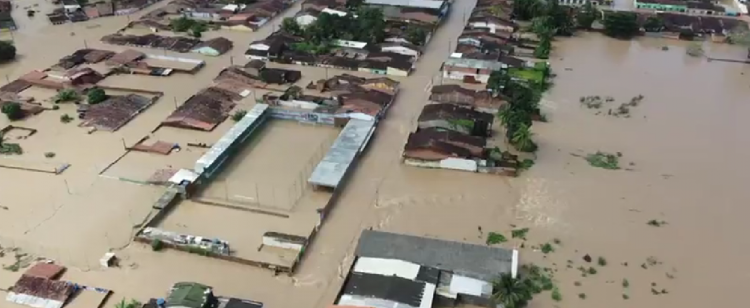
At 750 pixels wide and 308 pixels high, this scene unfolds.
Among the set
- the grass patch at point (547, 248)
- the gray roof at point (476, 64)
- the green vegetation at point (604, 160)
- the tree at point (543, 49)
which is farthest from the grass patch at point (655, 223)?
the tree at point (543, 49)

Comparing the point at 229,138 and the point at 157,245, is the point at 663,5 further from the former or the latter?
the point at 157,245

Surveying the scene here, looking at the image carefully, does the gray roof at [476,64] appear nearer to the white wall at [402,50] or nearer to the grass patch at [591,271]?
the white wall at [402,50]

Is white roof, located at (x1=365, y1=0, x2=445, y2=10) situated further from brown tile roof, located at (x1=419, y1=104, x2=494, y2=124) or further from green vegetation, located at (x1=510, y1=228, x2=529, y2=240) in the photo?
green vegetation, located at (x1=510, y1=228, x2=529, y2=240)

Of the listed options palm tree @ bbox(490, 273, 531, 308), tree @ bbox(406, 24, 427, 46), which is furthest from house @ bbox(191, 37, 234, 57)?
palm tree @ bbox(490, 273, 531, 308)

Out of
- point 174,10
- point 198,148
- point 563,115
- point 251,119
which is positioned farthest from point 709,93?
point 174,10

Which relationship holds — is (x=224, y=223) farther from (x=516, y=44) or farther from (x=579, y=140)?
(x=516, y=44)
